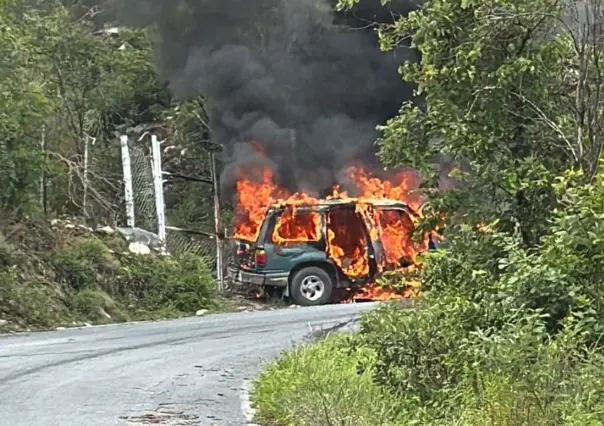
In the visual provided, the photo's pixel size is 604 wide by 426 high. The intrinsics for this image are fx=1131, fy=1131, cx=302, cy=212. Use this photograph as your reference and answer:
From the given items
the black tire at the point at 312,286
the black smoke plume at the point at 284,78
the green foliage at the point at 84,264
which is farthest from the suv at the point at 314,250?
the green foliage at the point at 84,264

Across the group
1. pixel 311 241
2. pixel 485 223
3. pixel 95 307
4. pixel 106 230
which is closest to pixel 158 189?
pixel 106 230

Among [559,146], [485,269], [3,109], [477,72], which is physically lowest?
[485,269]

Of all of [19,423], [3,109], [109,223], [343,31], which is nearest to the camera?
[19,423]

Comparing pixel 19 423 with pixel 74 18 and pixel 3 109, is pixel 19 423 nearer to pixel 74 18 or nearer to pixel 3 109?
pixel 3 109

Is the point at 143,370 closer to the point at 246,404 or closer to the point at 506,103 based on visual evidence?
the point at 246,404

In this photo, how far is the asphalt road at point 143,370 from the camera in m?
8.81

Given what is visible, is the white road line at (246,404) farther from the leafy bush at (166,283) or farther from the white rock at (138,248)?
the white rock at (138,248)

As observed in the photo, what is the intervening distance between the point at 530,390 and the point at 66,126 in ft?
65.1

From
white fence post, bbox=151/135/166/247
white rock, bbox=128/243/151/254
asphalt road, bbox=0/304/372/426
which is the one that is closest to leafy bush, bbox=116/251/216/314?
white rock, bbox=128/243/151/254

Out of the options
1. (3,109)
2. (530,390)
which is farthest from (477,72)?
(3,109)

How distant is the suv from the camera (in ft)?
68.5

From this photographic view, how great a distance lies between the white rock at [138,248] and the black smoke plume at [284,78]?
2.44 meters

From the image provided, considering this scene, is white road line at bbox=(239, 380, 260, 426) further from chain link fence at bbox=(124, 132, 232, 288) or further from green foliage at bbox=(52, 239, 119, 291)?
chain link fence at bbox=(124, 132, 232, 288)

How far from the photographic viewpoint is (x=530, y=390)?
22.4 ft
